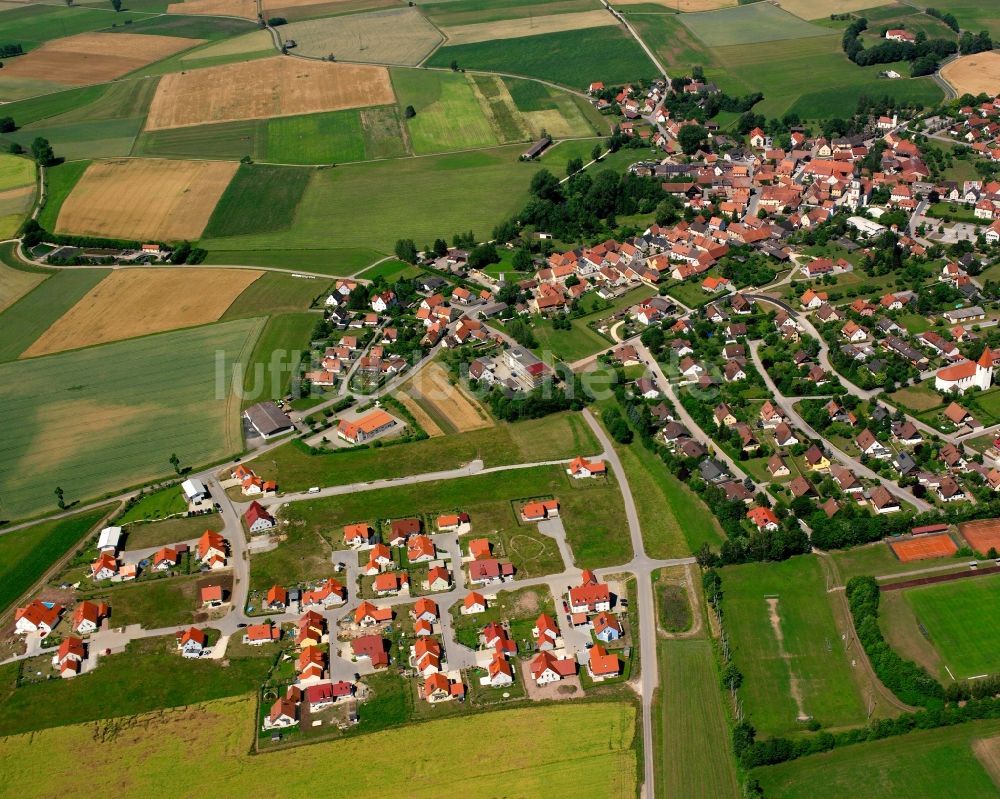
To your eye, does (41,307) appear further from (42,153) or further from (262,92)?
(262,92)

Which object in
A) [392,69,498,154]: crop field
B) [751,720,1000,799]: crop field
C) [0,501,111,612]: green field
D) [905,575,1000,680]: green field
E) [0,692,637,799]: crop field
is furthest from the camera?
[392,69,498,154]: crop field

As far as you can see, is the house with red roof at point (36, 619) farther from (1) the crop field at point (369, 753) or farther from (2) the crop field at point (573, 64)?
(2) the crop field at point (573, 64)

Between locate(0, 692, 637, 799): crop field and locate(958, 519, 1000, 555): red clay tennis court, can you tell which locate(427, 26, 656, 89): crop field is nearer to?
locate(958, 519, 1000, 555): red clay tennis court

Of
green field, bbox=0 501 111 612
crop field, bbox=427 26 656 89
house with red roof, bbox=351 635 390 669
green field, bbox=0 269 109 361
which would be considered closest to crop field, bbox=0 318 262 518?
green field, bbox=0 501 111 612

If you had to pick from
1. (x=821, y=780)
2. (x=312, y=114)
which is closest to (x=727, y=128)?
(x=312, y=114)

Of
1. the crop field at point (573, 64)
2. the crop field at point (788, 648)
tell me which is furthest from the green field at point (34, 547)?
the crop field at point (573, 64)

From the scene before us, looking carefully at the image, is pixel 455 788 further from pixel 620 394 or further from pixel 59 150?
pixel 59 150

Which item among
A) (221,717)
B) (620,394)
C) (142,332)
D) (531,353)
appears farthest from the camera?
(142,332)
